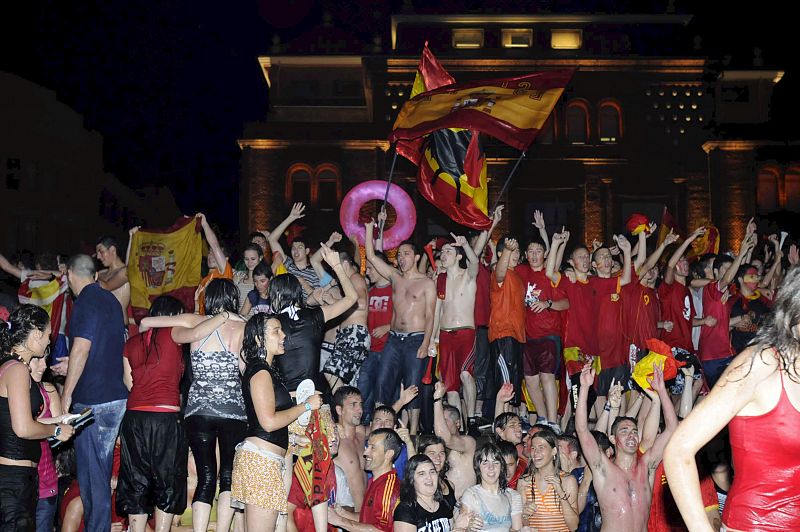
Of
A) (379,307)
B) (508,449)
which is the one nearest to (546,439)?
(508,449)

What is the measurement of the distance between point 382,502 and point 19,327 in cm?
355

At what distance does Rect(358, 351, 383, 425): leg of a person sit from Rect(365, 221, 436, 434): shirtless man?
4.8 inches

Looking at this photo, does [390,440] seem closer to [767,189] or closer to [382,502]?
[382,502]

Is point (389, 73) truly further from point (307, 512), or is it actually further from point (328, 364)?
point (307, 512)

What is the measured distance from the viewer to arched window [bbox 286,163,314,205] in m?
38.7

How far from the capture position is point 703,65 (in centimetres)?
3825

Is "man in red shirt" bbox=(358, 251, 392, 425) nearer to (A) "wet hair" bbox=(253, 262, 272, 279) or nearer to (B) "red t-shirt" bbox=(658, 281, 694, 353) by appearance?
(A) "wet hair" bbox=(253, 262, 272, 279)

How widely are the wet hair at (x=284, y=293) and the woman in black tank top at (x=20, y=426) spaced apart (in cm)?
182

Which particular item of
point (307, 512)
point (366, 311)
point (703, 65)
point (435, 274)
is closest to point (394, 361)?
point (366, 311)

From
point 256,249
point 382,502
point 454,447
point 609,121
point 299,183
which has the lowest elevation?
point 382,502

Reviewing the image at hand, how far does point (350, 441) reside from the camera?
9.39 m

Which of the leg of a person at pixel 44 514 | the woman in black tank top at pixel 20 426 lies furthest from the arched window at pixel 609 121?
the woman in black tank top at pixel 20 426

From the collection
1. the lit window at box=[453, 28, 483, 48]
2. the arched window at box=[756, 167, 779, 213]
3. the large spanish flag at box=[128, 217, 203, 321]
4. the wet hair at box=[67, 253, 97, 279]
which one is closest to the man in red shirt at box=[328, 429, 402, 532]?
the wet hair at box=[67, 253, 97, 279]

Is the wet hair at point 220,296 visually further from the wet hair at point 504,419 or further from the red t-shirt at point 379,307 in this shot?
the red t-shirt at point 379,307
